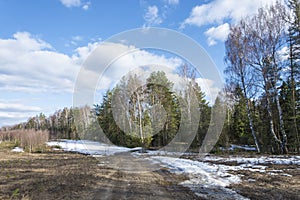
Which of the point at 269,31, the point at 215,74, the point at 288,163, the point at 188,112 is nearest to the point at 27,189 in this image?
the point at 215,74

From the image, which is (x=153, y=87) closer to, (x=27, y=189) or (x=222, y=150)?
(x=222, y=150)

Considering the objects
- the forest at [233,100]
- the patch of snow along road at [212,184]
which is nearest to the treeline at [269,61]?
the forest at [233,100]

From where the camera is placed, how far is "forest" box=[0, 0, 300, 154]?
1526cm

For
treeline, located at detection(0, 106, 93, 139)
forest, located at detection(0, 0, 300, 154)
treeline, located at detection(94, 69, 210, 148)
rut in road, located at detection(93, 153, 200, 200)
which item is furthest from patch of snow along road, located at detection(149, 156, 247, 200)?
treeline, located at detection(0, 106, 93, 139)

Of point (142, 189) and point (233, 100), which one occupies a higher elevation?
point (233, 100)

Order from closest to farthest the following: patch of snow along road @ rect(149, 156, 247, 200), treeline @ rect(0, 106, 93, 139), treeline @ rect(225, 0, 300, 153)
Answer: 1. patch of snow along road @ rect(149, 156, 247, 200)
2. treeline @ rect(225, 0, 300, 153)
3. treeline @ rect(0, 106, 93, 139)

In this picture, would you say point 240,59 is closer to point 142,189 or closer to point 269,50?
point 269,50

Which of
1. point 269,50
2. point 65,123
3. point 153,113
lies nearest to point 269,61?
point 269,50

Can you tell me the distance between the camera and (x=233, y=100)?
19172 mm

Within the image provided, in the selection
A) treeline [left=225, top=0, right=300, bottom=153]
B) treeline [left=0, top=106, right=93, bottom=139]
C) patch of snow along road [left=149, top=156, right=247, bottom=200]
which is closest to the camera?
patch of snow along road [left=149, top=156, right=247, bottom=200]

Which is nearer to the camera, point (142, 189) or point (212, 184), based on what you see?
point (142, 189)

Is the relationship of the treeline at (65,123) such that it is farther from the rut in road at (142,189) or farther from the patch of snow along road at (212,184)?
the patch of snow along road at (212,184)

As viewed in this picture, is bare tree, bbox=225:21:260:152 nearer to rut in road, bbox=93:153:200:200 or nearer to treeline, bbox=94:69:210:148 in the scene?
treeline, bbox=94:69:210:148

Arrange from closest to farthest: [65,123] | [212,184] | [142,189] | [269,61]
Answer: [142,189] → [212,184] → [269,61] → [65,123]
